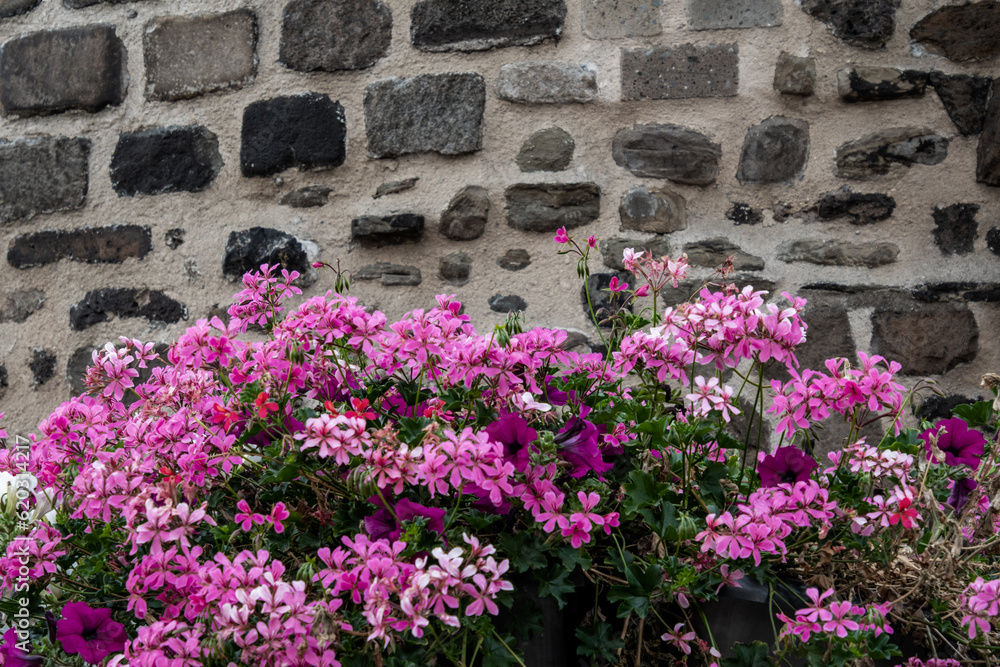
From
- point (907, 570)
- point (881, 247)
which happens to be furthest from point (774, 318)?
point (881, 247)

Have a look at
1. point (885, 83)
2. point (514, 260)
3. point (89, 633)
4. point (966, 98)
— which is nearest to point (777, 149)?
point (885, 83)

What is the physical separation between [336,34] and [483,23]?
403 millimetres

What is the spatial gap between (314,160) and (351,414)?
4.11 feet

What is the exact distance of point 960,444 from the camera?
1139 mm

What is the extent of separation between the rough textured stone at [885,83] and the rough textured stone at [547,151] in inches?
27.3

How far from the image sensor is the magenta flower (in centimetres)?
100

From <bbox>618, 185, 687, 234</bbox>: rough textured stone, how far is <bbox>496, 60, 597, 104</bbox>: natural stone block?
28 centimetres

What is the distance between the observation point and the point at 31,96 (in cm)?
224

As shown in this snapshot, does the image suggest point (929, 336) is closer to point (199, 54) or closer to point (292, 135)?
point (292, 135)

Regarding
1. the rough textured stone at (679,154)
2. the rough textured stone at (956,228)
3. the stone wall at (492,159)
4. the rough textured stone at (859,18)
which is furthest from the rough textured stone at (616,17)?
the rough textured stone at (956,228)

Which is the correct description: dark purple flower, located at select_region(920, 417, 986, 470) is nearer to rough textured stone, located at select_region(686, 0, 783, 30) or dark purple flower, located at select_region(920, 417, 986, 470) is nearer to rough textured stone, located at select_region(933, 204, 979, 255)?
rough textured stone, located at select_region(933, 204, 979, 255)

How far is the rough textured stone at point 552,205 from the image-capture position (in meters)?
1.96

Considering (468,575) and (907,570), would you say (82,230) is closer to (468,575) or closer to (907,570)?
(468,575)

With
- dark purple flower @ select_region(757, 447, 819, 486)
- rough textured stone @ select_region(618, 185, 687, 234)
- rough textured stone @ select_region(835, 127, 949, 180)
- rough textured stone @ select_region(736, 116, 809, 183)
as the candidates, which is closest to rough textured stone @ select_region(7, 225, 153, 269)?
rough textured stone @ select_region(618, 185, 687, 234)
